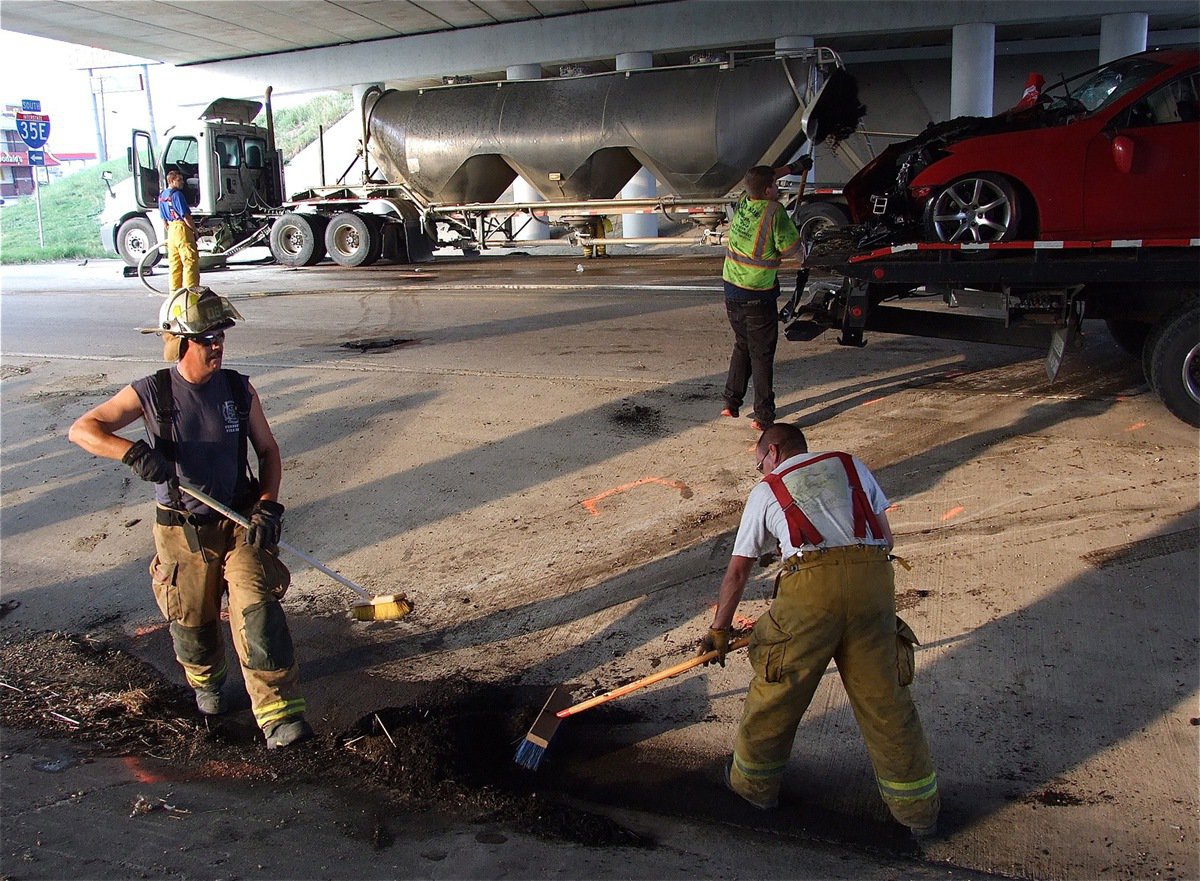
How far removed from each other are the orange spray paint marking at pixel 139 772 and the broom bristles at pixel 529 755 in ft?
4.59

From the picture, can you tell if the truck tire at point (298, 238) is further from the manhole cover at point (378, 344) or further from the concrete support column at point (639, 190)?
the manhole cover at point (378, 344)

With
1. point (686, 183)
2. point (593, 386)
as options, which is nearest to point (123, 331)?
point (593, 386)

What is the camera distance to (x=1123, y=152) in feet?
22.4

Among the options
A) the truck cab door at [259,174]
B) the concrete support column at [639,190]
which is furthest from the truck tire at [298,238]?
the concrete support column at [639,190]

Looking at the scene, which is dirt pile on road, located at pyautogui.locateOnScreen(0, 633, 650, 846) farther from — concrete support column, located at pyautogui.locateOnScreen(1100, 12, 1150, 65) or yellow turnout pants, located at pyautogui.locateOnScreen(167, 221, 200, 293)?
concrete support column, located at pyautogui.locateOnScreen(1100, 12, 1150, 65)

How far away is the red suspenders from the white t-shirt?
0.01 metres

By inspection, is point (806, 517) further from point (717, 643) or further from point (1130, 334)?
point (1130, 334)

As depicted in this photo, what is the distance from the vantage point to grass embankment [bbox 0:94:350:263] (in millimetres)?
29938

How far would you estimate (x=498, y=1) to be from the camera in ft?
72.5

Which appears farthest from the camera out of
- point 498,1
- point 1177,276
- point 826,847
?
point 498,1

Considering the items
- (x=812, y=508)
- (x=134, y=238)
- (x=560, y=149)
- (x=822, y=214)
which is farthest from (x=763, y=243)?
(x=134, y=238)

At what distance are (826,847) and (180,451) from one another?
114 inches

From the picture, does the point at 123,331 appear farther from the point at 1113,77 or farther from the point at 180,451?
the point at 1113,77

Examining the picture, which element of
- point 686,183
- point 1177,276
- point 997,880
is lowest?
point 997,880
